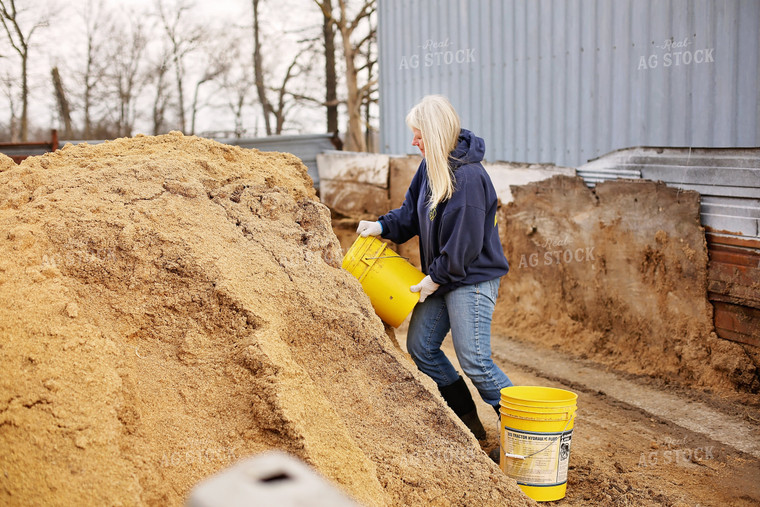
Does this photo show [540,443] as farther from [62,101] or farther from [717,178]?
[62,101]

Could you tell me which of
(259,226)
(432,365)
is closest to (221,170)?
(259,226)

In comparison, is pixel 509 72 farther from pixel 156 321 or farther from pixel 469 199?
pixel 156 321

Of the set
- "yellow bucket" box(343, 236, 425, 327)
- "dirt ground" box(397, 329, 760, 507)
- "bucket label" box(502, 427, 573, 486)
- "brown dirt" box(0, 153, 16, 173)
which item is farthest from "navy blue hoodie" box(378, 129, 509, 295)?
"brown dirt" box(0, 153, 16, 173)

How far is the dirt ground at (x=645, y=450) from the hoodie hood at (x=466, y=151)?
6.09ft

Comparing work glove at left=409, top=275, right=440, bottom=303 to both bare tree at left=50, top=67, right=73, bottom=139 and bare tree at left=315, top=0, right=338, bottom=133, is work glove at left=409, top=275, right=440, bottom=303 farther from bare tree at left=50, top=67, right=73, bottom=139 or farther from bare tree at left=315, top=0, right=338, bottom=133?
bare tree at left=50, top=67, right=73, bottom=139

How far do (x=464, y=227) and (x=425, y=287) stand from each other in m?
0.43

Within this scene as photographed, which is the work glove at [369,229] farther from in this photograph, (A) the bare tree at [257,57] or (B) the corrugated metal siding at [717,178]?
(A) the bare tree at [257,57]

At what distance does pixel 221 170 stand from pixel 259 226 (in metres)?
0.50

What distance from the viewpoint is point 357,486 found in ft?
9.36

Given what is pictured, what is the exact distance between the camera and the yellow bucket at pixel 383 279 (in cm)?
409

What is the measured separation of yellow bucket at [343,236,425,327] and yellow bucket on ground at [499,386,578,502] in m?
0.80

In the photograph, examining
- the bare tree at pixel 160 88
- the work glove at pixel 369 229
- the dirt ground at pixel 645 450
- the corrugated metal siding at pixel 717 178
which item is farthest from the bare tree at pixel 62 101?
the work glove at pixel 369 229

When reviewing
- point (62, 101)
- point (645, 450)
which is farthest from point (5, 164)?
point (62, 101)

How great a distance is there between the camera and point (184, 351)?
3047 millimetres
